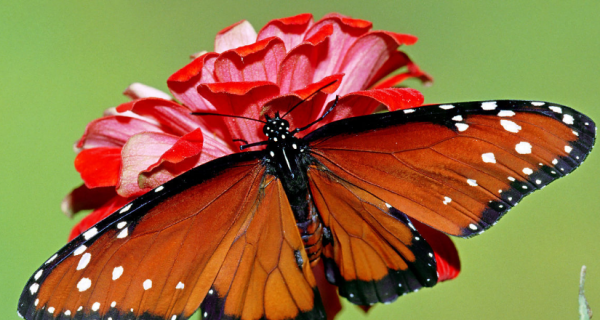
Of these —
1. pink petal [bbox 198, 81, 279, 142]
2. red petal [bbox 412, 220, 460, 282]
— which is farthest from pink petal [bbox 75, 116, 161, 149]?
red petal [bbox 412, 220, 460, 282]

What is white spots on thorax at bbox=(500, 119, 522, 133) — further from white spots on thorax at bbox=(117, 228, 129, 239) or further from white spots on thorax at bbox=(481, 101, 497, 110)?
white spots on thorax at bbox=(117, 228, 129, 239)

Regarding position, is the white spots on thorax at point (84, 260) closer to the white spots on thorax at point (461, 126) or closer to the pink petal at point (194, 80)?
the pink petal at point (194, 80)

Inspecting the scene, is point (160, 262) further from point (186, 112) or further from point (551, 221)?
point (551, 221)

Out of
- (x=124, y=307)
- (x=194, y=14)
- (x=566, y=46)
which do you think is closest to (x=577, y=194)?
(x=566, y=46)

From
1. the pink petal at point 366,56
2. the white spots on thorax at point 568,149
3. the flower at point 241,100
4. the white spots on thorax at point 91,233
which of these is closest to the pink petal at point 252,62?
the flower at point 241,100

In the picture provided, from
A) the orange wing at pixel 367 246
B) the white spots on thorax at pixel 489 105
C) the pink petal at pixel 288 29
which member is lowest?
the orange wing at pixel 367 246

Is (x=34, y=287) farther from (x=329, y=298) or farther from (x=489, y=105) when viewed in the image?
(x=489, y=105)
